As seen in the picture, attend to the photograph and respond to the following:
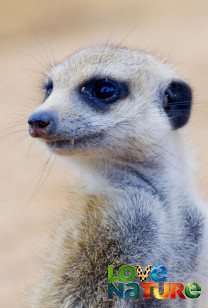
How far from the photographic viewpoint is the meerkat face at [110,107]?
2295mm

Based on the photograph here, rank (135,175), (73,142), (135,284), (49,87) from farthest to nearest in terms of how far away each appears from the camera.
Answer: (49,87)
(135,175)
(73,142)
(135,284)

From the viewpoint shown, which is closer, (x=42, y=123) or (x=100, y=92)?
(x=42, y=123)

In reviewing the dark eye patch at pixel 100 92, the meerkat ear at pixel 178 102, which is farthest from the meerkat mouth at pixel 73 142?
the meerkat ear at pixel 178 102

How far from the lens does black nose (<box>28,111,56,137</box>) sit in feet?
7.29

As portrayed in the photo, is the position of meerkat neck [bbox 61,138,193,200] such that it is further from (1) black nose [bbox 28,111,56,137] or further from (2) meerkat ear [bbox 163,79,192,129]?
(1) black nose [bbox 28,111,56,137]

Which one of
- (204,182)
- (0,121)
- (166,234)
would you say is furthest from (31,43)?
(166,234)

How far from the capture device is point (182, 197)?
2.48 m

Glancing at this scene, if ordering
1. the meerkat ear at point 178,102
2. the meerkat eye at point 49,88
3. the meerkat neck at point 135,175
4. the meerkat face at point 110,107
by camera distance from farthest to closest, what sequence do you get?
the meerkat eye at point 49,88 → the meerkat ear at point 178,102 → the meerkat neck at point 135,175 → the meerkat face at point 110,107

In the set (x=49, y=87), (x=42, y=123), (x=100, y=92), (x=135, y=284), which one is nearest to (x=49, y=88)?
(x=49, y=87)

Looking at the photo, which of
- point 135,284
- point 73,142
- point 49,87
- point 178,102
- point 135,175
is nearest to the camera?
point 135,284

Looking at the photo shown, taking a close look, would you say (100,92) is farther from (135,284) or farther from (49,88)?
(135,284)

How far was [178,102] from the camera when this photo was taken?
259 centimetres

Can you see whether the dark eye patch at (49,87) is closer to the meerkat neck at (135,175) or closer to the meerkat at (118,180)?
the meerkat at (118,180)

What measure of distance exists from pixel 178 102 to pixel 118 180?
17.3 inches
